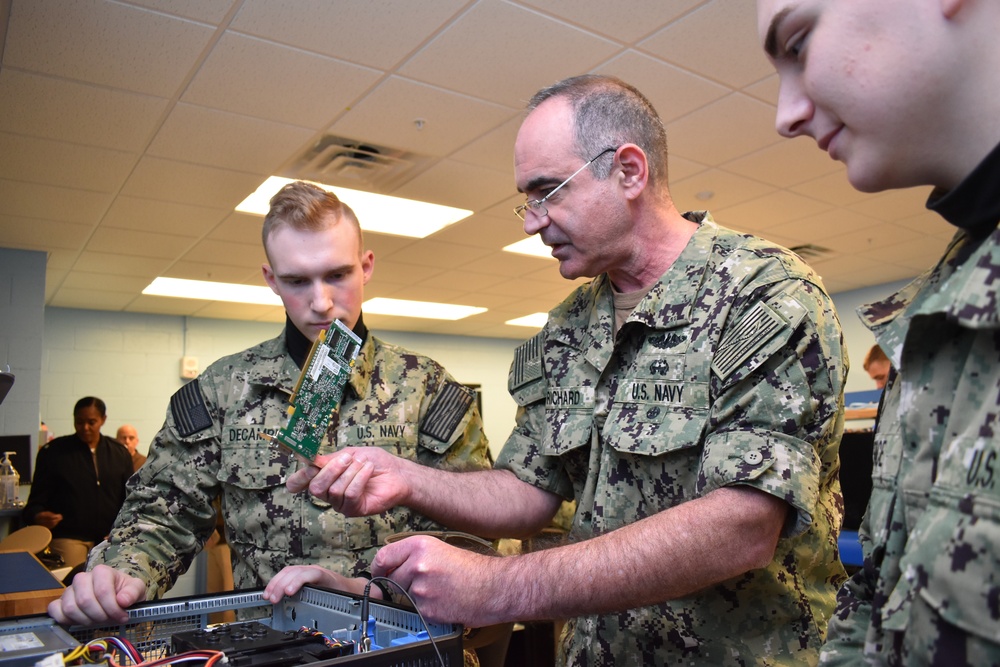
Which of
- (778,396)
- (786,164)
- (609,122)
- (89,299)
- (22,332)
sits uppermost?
(786,164)

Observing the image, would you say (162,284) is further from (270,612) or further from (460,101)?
→ (270,612)

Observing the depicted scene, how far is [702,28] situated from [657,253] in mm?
2158

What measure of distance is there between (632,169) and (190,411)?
3.53 feet

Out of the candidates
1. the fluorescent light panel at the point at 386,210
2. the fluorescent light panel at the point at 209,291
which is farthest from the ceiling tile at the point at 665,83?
the fluorescent light panel at the point at 209,291

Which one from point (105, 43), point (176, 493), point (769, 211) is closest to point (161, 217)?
point (105, 43)

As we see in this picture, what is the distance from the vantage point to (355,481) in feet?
3.64

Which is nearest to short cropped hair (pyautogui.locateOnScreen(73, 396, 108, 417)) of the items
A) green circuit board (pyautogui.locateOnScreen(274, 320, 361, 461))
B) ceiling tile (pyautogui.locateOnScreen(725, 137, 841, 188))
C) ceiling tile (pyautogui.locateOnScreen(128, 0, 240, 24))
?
ceiling tile (pyautogui.locateOnScreen(128, 0, 240, 24))

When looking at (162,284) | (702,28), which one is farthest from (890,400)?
(162,284)

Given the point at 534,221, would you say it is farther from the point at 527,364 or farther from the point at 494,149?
the point at 494,149

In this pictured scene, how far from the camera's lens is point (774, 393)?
3.29 feet

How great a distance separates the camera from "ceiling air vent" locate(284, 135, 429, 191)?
412 centimetres

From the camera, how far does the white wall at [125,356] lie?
778 cm

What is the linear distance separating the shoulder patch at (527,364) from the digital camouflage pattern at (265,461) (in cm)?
19

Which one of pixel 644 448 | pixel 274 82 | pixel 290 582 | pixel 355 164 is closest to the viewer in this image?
pixel 290 582
